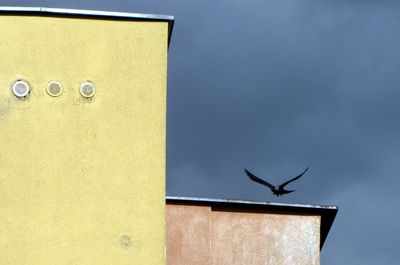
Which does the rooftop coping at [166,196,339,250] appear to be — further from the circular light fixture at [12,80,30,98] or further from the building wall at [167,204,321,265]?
the circular light fixture at [12,80,30,98]

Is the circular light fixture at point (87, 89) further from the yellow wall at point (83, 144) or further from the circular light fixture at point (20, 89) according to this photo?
the circular light fixture at point (20, 89)

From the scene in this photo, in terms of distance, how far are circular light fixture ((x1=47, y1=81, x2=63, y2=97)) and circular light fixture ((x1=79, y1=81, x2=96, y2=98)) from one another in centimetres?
28

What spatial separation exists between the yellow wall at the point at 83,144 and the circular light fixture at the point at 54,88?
2.3 inches

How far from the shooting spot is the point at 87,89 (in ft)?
67.3

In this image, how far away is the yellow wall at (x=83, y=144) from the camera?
65.3 feet

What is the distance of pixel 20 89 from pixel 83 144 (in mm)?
1105

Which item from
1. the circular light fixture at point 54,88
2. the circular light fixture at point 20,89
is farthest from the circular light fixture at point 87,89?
the circular light fixture at point 20,89

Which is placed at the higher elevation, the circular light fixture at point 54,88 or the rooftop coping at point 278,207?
the circular light fixture at point 54,88

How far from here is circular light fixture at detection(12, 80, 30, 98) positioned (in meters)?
20.4

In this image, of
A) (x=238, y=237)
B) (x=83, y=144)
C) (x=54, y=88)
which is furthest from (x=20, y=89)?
(x=238, y=237)

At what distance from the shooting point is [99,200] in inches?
792

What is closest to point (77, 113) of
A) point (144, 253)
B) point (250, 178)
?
point (144, 253)

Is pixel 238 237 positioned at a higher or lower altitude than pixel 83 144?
lower

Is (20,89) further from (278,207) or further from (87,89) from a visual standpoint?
(278,207)
